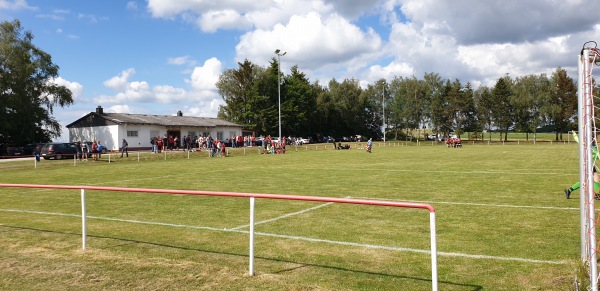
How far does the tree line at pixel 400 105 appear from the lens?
88.8 meters

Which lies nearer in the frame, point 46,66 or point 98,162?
point 98,162

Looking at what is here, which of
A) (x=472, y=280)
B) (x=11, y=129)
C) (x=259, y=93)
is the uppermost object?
(x=259, y=93)

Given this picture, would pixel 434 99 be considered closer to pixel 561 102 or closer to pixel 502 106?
pixel 502 106

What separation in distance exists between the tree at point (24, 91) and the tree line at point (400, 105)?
3278 cm

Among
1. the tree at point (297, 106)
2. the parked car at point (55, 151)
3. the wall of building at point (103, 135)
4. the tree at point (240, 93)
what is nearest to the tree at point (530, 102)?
the tree at point (297, 106)

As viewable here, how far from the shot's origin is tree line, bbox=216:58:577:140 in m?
88.8

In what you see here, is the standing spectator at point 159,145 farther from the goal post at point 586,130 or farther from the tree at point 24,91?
the goal post at point 586,130

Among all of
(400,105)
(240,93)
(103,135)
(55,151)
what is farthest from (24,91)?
(400,105)

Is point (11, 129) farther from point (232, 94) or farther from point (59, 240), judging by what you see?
point (59, 240)

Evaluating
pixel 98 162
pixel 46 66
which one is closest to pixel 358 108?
pixel 46 66

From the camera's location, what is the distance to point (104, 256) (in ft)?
25.1

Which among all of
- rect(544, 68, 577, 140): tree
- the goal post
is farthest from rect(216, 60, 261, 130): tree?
the goal post

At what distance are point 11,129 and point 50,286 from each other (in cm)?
5911

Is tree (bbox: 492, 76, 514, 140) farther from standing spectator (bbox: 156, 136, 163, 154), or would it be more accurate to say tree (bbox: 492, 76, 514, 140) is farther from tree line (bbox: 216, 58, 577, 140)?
standing spectator (bbox: 156, 136, 163, 154)
